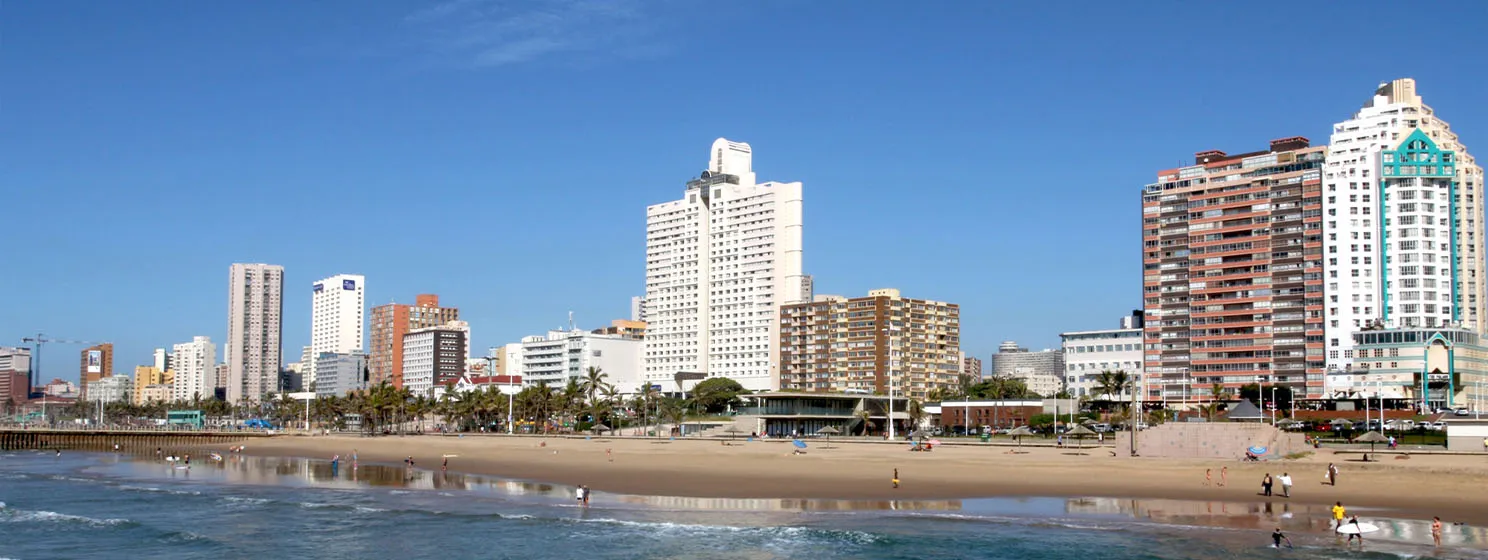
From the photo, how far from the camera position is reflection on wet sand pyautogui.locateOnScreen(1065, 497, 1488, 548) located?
3806 centimetres

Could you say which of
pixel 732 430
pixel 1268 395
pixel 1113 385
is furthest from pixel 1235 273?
pixel 732 430

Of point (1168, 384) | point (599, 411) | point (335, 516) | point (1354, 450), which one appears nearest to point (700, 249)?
point (599, 411)

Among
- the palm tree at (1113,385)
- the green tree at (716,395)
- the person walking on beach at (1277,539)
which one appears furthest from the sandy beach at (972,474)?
the green tree at (716,395)

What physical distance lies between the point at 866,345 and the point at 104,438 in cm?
10509

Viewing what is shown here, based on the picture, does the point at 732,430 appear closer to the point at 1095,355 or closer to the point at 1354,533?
the point at 1095,355

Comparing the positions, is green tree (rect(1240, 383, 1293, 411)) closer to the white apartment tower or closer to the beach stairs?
the white apartment tower

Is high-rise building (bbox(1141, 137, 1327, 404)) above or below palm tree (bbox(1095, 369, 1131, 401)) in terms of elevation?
above

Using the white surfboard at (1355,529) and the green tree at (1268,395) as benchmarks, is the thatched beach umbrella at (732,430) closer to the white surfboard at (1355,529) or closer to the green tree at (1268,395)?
the green tree at (1268,395)

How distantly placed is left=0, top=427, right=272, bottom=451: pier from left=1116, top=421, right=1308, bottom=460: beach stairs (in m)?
119

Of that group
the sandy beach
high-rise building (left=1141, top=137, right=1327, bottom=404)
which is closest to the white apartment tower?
high-rise building (left=1141, top=137, right=1327, bottom=404)

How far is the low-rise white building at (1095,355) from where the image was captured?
162 metres

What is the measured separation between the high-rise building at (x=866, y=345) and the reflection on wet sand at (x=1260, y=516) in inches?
5136

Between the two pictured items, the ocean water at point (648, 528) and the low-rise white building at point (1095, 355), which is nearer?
the ocean water at point (648, 528)

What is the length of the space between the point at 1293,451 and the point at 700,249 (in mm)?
142115
